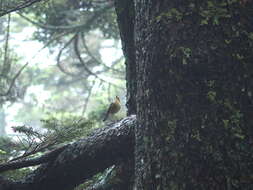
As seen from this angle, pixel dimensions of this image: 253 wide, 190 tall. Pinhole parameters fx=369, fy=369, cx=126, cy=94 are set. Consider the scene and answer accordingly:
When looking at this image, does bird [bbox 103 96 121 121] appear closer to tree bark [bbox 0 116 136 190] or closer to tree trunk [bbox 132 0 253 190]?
tree bark [bbox 0 116 136 190]

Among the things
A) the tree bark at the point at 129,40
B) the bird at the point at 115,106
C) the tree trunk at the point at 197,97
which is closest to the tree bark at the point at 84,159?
the tree bark at the point at 129,40

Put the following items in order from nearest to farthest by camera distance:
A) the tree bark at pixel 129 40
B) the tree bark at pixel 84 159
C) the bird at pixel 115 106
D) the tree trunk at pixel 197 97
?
the tree trunk at pixel 197 97, the tree bark at pixel 84 159, the tree bark at pixel 129 40, the bird at pixel 115 106

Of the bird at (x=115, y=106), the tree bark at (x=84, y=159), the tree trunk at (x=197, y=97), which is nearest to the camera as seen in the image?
the tree trunk at (x=197, y=97)

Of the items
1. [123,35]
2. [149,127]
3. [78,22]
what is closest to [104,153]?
[149,127]

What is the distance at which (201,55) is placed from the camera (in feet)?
6.23

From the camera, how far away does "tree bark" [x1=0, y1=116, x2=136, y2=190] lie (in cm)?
274

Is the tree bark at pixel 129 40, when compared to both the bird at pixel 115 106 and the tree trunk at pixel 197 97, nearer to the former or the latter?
the tree trunk at pixel 197 97

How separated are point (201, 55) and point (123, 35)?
1.37m

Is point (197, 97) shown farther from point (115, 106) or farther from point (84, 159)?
point (115, 106)

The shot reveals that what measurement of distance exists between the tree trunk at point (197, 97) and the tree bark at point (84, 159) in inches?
25.1

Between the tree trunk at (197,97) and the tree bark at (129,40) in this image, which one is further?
the tree bark at (129,40)

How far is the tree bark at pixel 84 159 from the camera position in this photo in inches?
108

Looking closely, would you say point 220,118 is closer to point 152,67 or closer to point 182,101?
point 182,101

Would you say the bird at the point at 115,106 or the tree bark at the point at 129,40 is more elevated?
the tree bark at the point at 129,40
